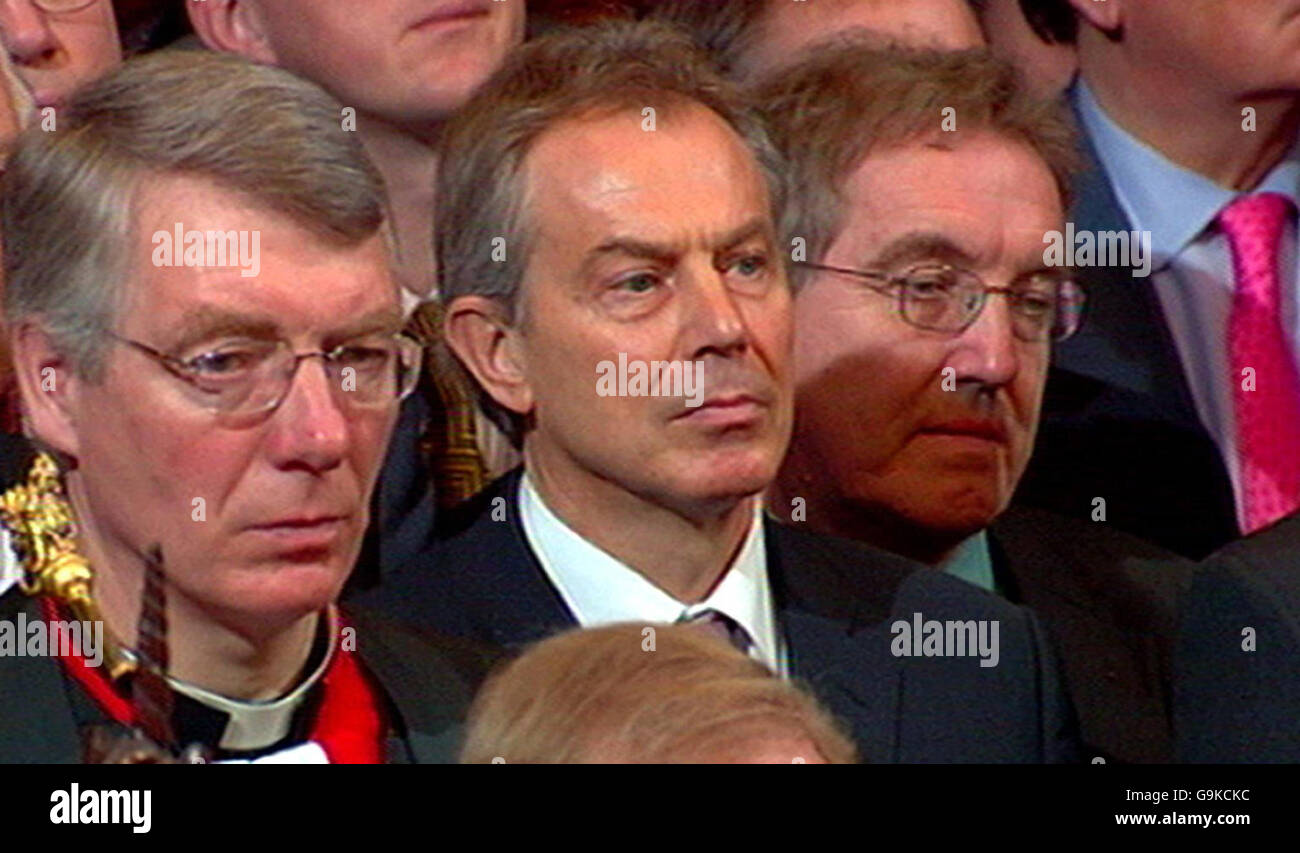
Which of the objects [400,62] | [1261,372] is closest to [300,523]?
[400,62]

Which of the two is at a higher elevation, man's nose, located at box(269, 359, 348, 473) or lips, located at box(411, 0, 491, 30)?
lips, located at box(411, 0, 491, 30)

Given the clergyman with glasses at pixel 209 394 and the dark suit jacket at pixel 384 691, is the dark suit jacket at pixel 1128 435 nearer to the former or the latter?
the dark suit jacket at pixel 384 691

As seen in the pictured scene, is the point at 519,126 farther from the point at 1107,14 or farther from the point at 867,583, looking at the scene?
the point at 1107,14

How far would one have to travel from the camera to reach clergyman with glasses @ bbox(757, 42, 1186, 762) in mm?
2645

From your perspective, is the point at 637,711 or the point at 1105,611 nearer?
the point at 637,711

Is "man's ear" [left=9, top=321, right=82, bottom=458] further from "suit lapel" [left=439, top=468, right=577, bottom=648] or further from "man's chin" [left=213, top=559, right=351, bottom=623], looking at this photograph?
"suit lapel" [left=439, top=468, right=577, bottom=648]

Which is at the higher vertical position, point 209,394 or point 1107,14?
point 1107,14

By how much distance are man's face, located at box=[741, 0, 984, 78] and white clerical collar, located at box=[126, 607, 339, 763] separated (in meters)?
0.93

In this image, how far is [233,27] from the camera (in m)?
2.74

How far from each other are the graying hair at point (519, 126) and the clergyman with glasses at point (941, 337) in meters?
0.17

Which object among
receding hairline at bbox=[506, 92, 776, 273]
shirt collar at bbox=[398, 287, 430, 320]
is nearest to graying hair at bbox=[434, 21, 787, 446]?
receding hairline at bbox=[506, 92, 776, 273]

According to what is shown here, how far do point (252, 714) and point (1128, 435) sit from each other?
947mm

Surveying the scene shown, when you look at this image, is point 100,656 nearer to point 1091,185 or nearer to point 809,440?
point 809,440

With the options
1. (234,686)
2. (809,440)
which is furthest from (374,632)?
(809,440)
